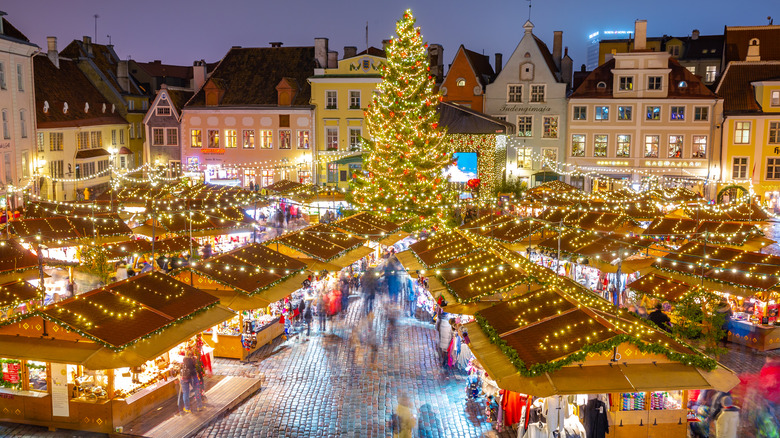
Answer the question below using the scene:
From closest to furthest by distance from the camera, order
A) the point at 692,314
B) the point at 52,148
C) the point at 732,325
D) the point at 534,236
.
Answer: the point at 692,314, the point at 732,325, the point at 534,236, the point at 52,148

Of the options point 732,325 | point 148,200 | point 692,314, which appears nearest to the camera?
point 692,314

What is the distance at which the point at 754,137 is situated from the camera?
4528 cm

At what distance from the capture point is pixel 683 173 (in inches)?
1842

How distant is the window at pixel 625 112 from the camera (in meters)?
47.1

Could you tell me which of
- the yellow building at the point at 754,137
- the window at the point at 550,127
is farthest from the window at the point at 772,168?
the window at the point at 550,127

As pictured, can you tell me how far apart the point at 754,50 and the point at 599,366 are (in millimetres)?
43041

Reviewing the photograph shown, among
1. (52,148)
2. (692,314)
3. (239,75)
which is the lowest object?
(692,314)

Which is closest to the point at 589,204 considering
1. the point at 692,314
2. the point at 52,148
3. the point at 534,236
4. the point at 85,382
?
the point at 534,236

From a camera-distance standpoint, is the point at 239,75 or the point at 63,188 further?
the point at 239,75

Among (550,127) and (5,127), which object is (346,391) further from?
(550,127)

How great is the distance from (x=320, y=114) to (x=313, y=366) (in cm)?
3490

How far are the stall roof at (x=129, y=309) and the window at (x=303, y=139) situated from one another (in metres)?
35.5

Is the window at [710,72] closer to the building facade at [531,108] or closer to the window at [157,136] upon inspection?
the building facade at [531,108]

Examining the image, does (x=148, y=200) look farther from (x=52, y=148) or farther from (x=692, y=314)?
(x=692, y=314)
